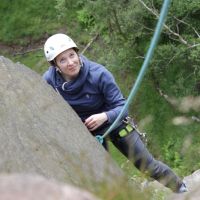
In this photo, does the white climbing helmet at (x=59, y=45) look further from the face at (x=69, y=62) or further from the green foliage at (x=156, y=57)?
the green foliage at (x=156, y=57)

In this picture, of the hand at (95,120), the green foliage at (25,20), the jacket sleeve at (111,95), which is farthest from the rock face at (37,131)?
the green foliage at (25,20)

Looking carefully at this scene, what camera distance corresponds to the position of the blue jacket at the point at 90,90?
15.4ft

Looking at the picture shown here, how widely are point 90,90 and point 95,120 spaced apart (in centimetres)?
26

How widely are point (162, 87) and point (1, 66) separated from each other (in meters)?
11.2

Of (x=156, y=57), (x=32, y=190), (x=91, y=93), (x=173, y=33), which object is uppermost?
(x=32, y=190)

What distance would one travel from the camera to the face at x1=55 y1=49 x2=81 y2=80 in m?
4.69

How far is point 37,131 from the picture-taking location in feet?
13.9

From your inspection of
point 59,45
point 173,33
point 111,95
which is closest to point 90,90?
point 111,95

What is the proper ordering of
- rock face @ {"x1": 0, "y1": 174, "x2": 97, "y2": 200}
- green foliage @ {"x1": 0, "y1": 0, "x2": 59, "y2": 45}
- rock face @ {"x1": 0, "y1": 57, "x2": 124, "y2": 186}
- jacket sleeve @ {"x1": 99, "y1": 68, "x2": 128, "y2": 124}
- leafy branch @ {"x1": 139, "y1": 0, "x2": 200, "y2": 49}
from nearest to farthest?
rock face @ {"x1": 0, "y1": 174, "x2": 97, "y2": 200}
rock face @ {"x1": 0, "y1": 57, "x2": 124, "y2": 186}
jacket sleeve @ {"x1": 99, "y1": 68, "x2": 128, "y2": 124}
leafy branch @ {"x1": 139, "y1": 0, "x2": 200, "y2": 49}
green foliage @ {"x1": 0, "y1": 0, "x2": 59, "y2": 45}

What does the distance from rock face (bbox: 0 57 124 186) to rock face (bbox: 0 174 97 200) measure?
7.35 ft

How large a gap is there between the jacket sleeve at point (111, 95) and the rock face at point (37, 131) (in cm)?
31

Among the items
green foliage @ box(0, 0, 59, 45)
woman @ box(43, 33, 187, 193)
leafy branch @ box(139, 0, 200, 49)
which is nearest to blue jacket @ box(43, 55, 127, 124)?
woman @ box(43, 33, 187, 193)

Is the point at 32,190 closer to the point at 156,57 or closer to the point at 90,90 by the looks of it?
the point at 90,90

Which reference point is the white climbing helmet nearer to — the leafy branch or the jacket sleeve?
the jacket sleeve
